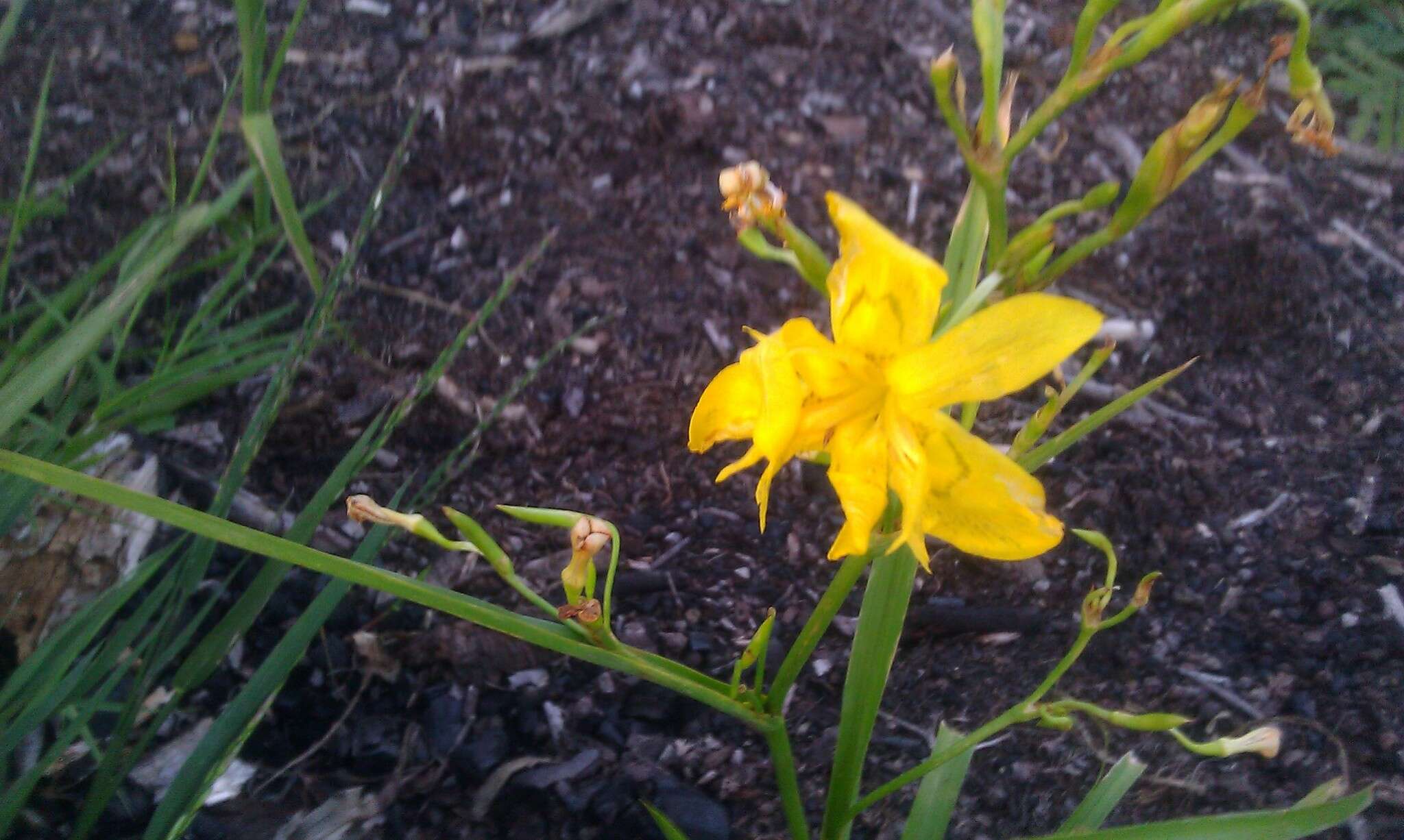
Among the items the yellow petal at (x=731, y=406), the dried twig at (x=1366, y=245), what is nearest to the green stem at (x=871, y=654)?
the yellow petal at (x=731, y=406)

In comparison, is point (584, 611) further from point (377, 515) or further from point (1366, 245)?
point (1366, 245)

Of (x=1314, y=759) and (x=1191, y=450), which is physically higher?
(x=1191, y=450)

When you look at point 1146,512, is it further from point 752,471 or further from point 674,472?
point 674,472

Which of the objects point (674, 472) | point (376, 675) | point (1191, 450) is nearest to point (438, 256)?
point (674, 472)

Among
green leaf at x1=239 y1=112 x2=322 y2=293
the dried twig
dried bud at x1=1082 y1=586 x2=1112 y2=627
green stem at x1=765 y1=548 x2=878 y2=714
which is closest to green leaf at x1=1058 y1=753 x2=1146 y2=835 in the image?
dried bud at x1=1082 y1=586 x2=1112 y2=627

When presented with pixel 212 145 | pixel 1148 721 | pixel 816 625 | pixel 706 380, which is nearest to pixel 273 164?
pixel 212 145

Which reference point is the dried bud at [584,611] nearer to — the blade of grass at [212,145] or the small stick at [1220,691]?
the blade of grass at [212,145]

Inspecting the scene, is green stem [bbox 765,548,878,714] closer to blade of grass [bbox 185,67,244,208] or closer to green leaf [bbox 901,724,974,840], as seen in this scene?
green leaf [bbox 901,724,974,840]
